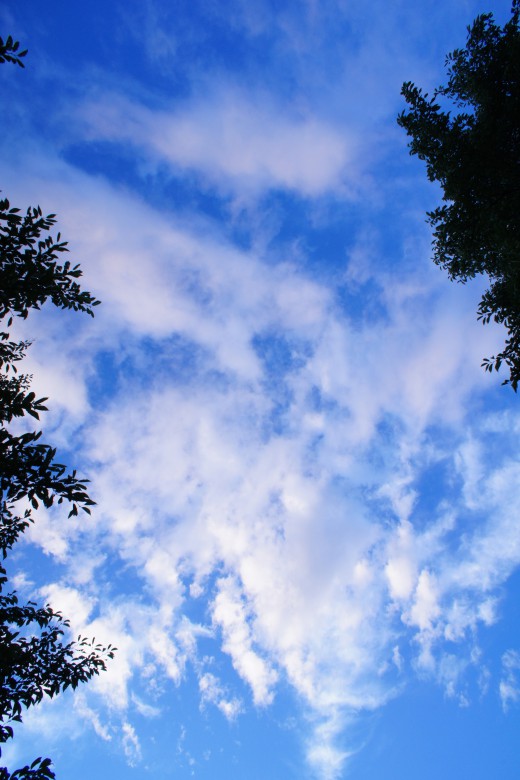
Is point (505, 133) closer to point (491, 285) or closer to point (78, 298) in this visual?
point (491, 285)

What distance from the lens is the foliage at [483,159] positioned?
29.2 ft

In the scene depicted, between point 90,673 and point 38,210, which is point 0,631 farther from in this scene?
point 38,210

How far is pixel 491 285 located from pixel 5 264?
439 inches

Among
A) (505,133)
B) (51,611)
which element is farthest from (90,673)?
(505,133)

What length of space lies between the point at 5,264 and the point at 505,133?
38.7 feet

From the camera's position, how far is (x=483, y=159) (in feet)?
31.3

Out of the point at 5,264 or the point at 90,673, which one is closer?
the point at 5,264

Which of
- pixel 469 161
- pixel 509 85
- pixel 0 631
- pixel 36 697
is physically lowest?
pixel 36 697

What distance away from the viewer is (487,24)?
10523mm

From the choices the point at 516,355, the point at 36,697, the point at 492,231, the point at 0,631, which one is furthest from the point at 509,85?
the point at 36,697

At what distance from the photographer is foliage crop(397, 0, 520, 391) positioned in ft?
29.2

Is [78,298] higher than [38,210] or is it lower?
lower

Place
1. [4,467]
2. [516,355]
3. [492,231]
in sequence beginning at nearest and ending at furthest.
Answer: [4,467] → [516,355] → [492,231]

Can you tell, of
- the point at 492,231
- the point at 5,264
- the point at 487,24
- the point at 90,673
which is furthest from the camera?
the point at 487,24
